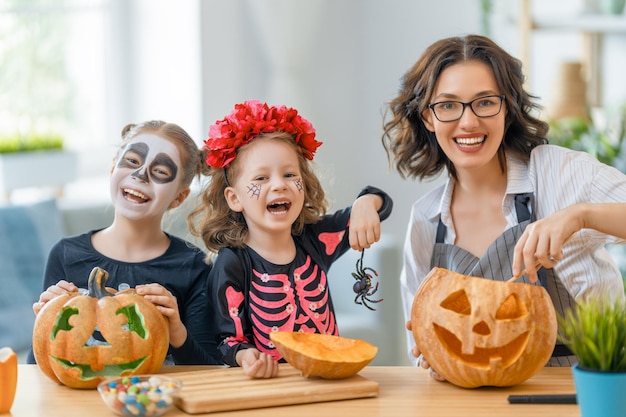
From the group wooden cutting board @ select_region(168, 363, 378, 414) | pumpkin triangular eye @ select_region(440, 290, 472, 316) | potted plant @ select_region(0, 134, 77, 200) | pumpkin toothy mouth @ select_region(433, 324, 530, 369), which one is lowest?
potted plant @ select_region(0, 134, 77, 200)

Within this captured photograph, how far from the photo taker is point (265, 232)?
195 cm

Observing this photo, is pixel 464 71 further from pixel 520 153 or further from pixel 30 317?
pixel 30 317

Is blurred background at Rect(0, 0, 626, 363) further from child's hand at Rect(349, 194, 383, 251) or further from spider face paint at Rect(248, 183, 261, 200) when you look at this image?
spider face paint at Rect(248, 183, 261, 200)

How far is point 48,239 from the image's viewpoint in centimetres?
363

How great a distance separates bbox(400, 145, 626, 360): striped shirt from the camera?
1985 mm

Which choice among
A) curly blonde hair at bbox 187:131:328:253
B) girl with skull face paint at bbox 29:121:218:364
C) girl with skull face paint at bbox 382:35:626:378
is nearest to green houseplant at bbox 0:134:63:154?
girl with skull face paint at bbox 29:121:218:364

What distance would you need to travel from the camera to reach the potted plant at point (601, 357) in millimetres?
1328

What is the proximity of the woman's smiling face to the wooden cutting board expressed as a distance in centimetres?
65

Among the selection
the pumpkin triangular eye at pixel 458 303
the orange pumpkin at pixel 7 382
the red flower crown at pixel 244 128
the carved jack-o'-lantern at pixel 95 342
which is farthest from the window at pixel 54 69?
the pumpkin triangular eye at pixel 458 303

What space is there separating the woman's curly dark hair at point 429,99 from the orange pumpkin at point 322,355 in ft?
2.24

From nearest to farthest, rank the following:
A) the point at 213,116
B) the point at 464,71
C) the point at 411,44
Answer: the point at 464,71 < the point at 213,116 < the point at 411,44

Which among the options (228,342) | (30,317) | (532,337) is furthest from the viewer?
(30,317)

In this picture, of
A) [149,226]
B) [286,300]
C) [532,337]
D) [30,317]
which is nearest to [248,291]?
[286,300]

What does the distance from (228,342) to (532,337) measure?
1.96 feet
